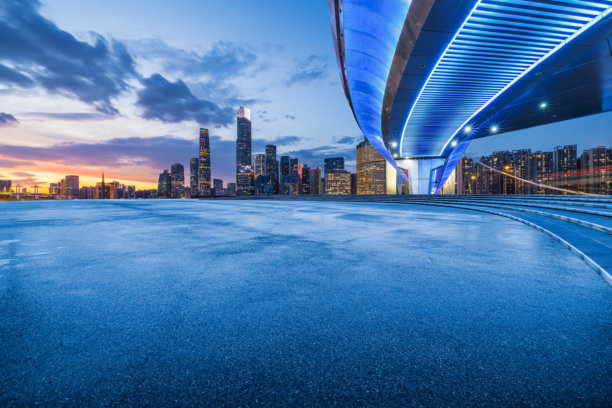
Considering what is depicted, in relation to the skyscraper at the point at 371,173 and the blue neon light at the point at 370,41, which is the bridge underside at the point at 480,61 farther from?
the skyscraper at the point at 371,173

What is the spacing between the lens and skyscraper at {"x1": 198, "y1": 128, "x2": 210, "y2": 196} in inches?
6324

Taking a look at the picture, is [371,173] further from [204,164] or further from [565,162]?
[204,164]

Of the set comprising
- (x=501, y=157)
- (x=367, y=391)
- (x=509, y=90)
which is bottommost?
(x=367, y=391)

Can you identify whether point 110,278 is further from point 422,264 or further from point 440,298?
point 422,264

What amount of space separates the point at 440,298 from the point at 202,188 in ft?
552

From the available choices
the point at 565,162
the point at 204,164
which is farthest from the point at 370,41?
the point at 204,164

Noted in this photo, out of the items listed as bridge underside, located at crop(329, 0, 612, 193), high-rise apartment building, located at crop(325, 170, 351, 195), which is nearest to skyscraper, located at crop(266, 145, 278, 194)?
high-rise apartment building, located at crop(325, 170, 351, 195)

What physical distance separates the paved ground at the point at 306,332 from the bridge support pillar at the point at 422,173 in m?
31.0

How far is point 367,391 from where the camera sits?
143 centimetres

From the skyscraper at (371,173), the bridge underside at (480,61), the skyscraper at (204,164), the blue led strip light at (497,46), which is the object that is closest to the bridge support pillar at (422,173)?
the bridge underside at (480,61)

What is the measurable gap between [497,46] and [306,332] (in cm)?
1133

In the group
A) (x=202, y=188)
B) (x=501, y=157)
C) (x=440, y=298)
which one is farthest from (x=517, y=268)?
(x=202, y=188)

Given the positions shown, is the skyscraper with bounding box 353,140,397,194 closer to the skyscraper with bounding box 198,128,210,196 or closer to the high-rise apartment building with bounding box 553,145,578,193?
the high-rise apartment building with bounding box 553,145,578,193

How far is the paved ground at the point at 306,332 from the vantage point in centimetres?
143
